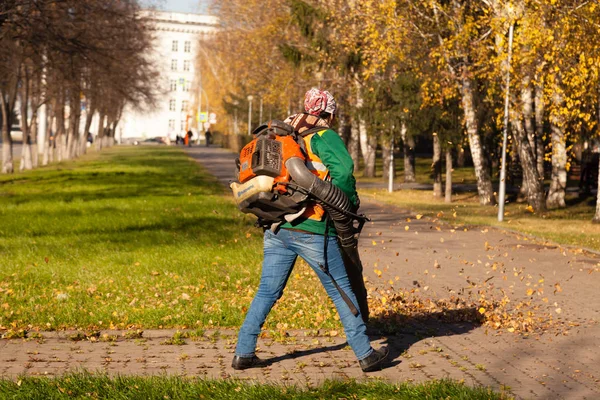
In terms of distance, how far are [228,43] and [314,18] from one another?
2096 cm

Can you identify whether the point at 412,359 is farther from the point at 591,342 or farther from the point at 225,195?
the point at 225,195

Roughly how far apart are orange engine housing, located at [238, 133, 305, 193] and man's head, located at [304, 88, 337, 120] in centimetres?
35

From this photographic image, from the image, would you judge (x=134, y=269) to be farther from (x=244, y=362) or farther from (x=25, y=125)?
(x=25, y=125)

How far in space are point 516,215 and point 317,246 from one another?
1840 centimetres

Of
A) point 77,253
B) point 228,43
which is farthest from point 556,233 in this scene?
point 228,43

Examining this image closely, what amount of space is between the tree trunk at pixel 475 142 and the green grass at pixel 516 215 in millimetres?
393

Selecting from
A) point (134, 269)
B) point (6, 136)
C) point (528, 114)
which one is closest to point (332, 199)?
point (134, 269)

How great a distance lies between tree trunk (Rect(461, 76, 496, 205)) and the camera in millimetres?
26844

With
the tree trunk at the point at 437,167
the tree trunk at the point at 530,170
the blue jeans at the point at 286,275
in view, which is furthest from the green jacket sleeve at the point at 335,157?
the tree trunk at the point at 437,167

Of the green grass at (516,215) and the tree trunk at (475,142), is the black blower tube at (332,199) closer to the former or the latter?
the green grass at (516,215)

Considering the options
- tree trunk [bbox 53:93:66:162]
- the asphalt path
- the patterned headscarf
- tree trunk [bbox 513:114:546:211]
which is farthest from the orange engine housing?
tree trunk [bbox 53:93:66:162]

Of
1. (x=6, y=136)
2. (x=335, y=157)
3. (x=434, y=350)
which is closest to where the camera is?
(x=335, y=157)

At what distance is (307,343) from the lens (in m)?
8.28

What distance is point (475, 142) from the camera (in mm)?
27469
